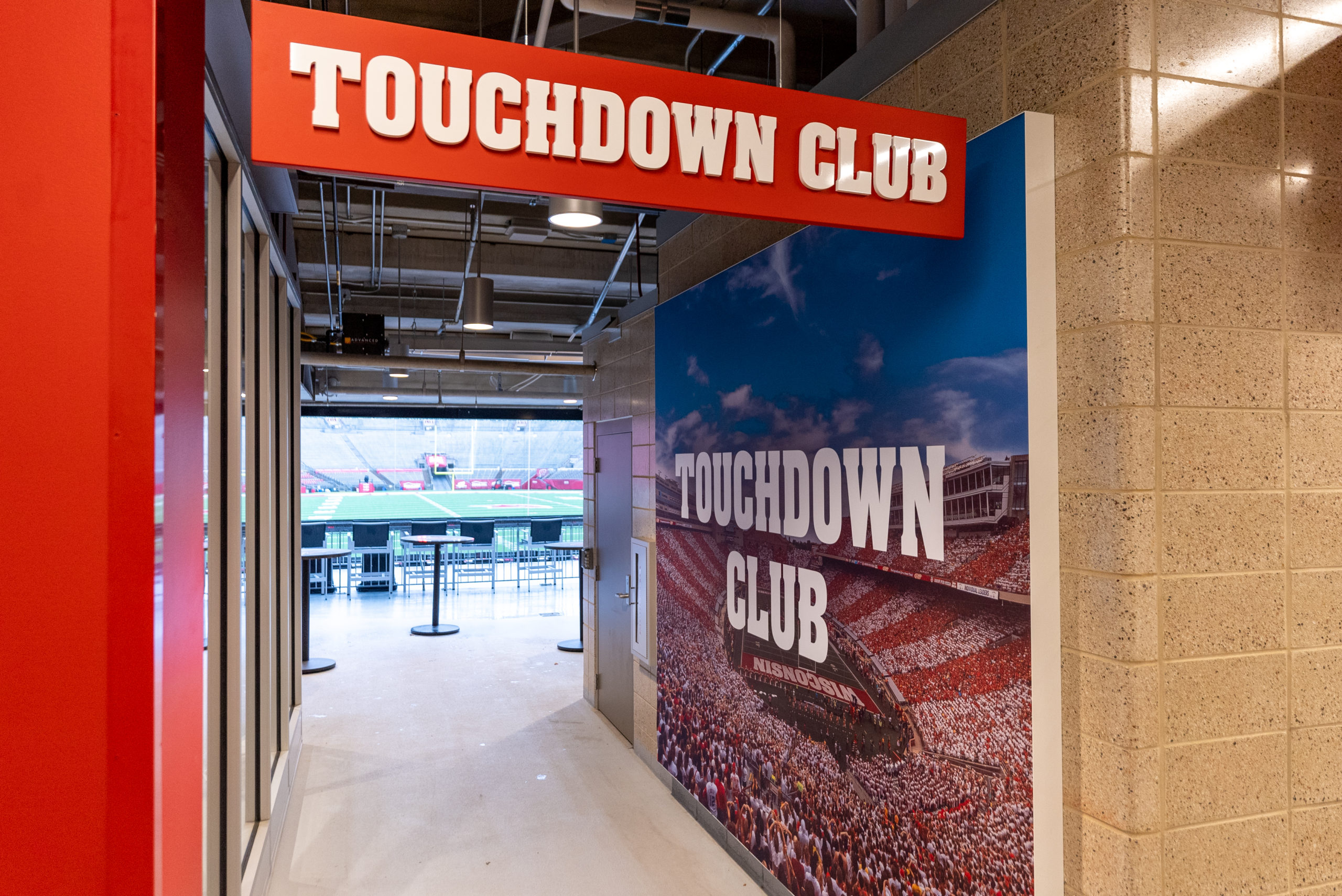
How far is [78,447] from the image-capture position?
4.00 feet

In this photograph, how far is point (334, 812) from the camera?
4148 millimetres

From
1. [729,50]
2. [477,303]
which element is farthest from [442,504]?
[729,50]

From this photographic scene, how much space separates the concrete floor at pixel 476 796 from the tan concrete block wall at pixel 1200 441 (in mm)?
2010

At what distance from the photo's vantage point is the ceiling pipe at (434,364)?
6.98 m

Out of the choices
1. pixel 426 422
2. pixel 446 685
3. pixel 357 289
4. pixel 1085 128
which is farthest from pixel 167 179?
pixel 426 422

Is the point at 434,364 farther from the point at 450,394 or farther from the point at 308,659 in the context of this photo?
the point at 450,394

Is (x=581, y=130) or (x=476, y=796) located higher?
(x=581, y=130)

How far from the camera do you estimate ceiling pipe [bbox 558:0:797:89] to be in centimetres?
303

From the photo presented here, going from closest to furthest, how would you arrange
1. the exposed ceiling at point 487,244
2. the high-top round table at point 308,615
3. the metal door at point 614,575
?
the exposed ceiling at point 487,244 < the metal door at point 614,575 < the high-top round table at point 308,615

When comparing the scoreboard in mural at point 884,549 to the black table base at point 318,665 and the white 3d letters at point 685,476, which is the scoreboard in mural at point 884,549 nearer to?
the white 3d letters at point 685,476

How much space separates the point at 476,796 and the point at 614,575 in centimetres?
173

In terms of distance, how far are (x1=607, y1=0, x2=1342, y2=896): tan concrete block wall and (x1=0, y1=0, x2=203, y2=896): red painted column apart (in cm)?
183

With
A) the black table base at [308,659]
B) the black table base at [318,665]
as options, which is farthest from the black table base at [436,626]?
the black table base at [318,665]

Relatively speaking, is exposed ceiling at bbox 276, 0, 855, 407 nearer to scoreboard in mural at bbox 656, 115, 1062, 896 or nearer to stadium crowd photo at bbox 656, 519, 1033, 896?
scoreboard in mural at bbox 656, 115, 1062, 896
